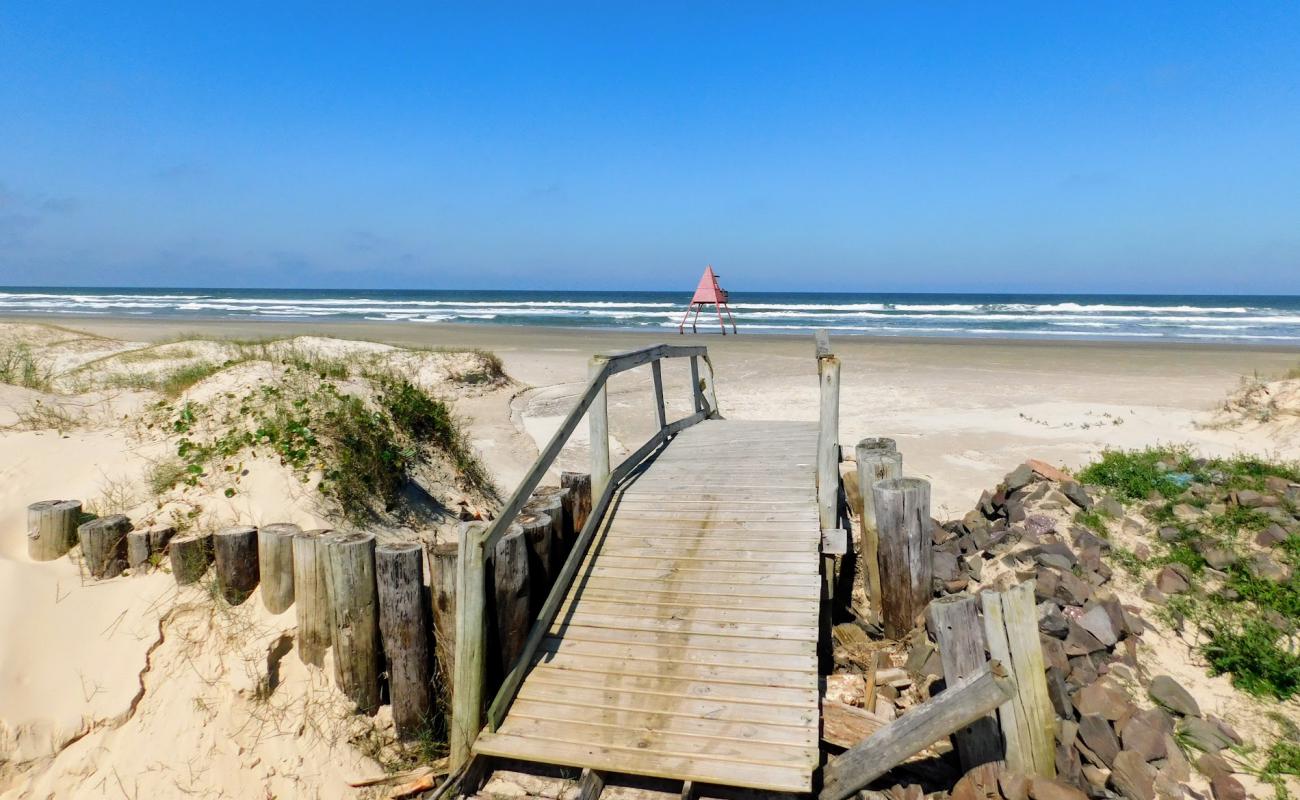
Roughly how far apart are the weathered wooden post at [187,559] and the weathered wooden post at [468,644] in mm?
2136

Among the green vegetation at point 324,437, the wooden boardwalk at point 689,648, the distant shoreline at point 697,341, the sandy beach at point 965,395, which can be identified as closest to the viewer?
the wooden boardwalk at point 689,648

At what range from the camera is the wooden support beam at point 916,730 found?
11.9ft

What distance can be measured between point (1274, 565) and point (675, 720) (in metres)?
4.83

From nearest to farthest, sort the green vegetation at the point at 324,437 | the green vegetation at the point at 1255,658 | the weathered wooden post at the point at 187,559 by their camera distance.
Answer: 1. the green vegetation at the point at 1255,658
2. the weathered wooden post at the point at 187,559
3. the green vegetation at the point at 324,437

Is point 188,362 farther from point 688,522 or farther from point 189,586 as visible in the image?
point 688,522

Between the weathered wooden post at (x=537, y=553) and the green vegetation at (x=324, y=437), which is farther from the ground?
the green vegetation at (x=324, y=437)

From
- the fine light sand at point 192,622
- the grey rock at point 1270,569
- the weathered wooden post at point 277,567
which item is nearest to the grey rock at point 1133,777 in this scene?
the grey rock at point 1270,569

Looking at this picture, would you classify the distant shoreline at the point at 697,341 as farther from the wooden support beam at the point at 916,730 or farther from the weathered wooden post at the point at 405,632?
the wooden support beam at the point at 916,730

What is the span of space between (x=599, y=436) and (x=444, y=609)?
7.03 feet

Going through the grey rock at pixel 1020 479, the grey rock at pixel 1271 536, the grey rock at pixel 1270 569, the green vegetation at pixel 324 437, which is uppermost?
the green vegetation at pixel 324 437

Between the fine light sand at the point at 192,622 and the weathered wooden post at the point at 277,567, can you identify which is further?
the weathered wooden post at the point at 277,567

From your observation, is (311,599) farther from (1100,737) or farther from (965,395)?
(965,395)

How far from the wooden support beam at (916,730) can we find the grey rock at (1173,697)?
166 cm

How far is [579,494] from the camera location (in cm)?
612
